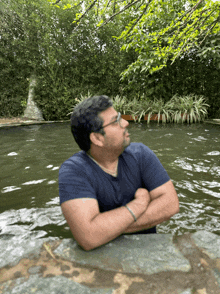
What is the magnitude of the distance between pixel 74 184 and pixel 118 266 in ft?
1.85

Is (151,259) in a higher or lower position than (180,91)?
lower

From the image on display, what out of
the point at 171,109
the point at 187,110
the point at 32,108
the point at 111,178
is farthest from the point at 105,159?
the point at 32,108

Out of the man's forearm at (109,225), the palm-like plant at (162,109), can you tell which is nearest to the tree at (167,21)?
the man's forearm at (109,225)

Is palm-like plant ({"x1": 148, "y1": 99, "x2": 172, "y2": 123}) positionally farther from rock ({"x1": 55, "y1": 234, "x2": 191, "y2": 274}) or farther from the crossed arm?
rock ({"x1": 55, "y1": 234, "x2": 191, "y2": 274})

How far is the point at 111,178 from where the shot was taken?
176 cm

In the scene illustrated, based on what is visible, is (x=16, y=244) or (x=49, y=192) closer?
(x=16, y=244)

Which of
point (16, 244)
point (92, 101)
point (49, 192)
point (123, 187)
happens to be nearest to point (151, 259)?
point (123, 187)

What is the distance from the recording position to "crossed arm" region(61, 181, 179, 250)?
4.75ft

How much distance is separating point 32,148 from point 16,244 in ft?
15.1

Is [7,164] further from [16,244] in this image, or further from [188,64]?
[188,64]

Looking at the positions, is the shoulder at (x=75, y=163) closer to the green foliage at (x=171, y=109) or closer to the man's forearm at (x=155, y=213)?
the man's forearm at (x=155, y=213)

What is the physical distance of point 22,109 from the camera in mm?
12422

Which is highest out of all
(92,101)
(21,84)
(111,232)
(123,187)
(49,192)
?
(21,84)

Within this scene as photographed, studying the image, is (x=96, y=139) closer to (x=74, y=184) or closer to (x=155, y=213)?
(x=74, y=184)
